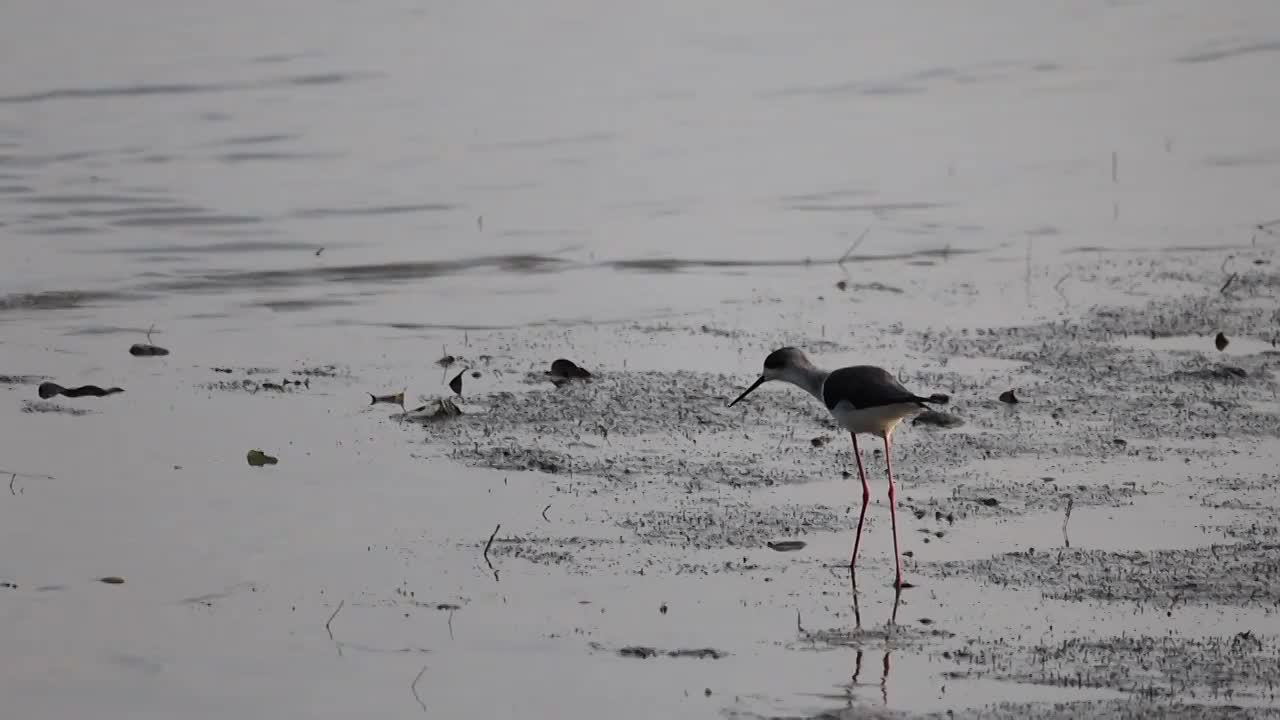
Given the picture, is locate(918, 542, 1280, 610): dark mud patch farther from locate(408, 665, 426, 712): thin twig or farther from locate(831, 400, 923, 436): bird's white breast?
locate(408, 665, 426, 712): thin twig

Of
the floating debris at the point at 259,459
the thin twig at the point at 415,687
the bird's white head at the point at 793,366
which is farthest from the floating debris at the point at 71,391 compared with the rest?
the thin twig at the point at 415,687

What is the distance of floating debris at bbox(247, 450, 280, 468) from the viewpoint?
7.92 m

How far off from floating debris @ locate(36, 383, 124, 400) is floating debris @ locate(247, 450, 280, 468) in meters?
1.48

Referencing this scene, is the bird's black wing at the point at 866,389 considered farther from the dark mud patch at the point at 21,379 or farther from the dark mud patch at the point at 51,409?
the dark mud patch at the point at 21,379

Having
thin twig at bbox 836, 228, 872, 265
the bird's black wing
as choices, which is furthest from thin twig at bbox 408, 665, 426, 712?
thin twig at bbox 836, 228, 872, 265

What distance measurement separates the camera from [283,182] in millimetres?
15195

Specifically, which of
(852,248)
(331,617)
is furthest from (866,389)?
(852,248)

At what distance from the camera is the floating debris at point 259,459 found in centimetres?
792

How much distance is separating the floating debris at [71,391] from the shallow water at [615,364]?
0.07 m

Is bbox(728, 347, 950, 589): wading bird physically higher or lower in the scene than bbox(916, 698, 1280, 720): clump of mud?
higher

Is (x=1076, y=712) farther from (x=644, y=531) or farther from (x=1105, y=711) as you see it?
(x=644, y=531)

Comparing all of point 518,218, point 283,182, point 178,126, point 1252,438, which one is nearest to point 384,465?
point 1252,438

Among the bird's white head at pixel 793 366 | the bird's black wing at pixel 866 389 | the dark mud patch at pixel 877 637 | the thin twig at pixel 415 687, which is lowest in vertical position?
the dark mud patch at pixel 877 637

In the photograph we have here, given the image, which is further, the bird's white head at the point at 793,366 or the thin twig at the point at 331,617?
the bird's white head at the point at 793,366
